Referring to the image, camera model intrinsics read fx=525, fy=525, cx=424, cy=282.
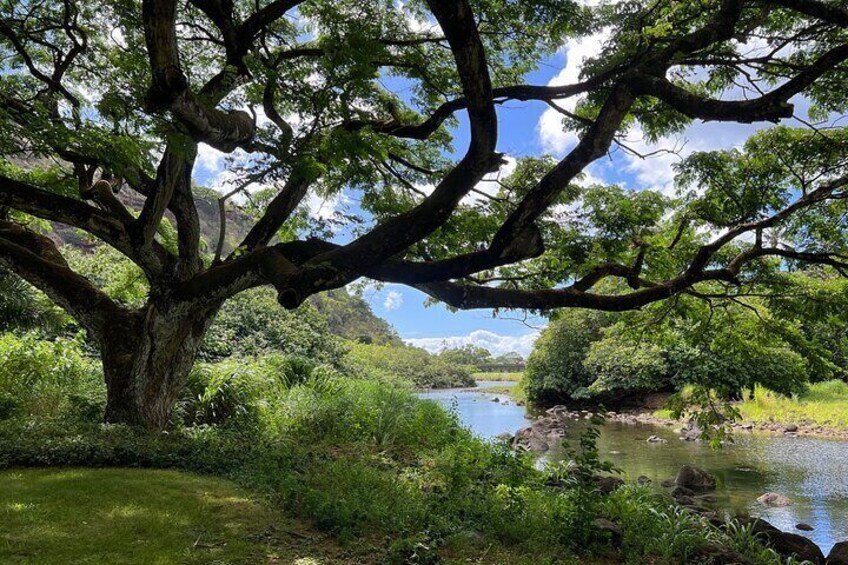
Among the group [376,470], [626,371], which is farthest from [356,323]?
[376,470]

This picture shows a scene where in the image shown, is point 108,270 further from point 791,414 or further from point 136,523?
point 791,414

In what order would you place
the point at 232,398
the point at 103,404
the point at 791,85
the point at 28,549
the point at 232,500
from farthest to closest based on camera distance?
1. the point at 232,398
2. the point at 103,404
3. the point at 232,500
4. the point at 791,85
5. the point at 28,549

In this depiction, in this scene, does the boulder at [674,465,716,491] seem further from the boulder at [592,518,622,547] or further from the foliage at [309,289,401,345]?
the foliage at [309,289,401,345]

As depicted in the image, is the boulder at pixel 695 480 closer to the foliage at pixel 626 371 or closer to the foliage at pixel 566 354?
the foliage at pixel 626 371

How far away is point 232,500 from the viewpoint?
4.72 meters

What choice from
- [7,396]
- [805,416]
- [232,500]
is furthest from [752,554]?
[805,416]

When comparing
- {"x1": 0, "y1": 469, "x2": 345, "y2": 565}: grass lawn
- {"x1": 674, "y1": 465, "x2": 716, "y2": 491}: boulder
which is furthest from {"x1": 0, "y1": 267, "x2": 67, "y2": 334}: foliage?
{"x1": 674, "y1": 465, "x2": 716, "y2": 491}: boulder

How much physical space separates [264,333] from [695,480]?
10.7m

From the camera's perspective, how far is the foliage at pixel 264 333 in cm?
1283

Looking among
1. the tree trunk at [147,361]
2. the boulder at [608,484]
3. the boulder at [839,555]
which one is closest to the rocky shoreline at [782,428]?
the boulder at [608,484]

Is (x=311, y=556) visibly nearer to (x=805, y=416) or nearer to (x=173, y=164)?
(x=173, y=164)

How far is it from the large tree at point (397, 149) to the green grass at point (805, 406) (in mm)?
11210

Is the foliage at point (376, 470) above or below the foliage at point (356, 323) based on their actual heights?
below

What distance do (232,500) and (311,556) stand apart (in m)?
1.35
